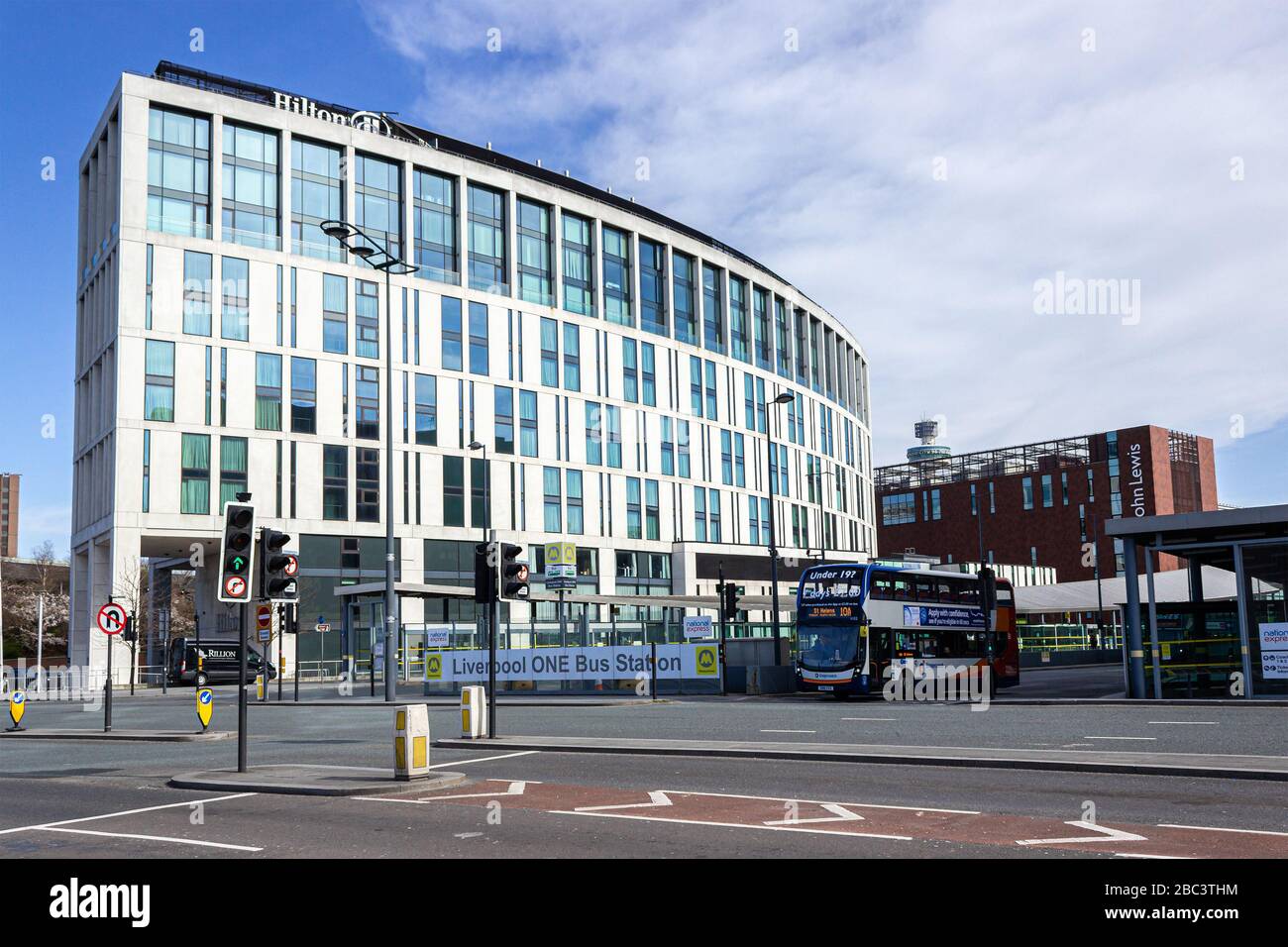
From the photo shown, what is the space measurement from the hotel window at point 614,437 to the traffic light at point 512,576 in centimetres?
5586

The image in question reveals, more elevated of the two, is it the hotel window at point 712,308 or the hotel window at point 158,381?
the hotel window at point 712,308

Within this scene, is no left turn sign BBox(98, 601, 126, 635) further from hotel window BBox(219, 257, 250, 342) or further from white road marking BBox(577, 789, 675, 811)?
hotel window BBox(219, 257, 250, 342)

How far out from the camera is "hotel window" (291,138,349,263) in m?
62.9

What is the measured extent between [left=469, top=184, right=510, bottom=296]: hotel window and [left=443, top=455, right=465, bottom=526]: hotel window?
10691 mm

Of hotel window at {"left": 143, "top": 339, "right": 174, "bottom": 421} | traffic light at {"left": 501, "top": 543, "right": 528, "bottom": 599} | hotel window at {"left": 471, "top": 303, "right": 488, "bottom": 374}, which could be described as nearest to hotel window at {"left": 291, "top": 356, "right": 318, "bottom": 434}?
hotel window at {"left": 143, "top": 339, "right": 174, "bottom": 421}

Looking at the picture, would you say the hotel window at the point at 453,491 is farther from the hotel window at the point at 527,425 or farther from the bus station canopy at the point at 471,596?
the bus station canopy at the point at 471,596

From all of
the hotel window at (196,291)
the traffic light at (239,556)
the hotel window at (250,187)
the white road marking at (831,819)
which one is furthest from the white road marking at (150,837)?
the hotel window at (250,187)

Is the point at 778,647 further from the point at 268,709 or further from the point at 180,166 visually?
the point at 180,166

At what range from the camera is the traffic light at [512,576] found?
19.5 m

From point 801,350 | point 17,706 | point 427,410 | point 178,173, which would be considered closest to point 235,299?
point 178,173

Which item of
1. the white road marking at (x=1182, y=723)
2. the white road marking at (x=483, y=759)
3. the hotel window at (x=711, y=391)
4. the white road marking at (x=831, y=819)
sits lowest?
the white road marking at (x=1182, y=723)
